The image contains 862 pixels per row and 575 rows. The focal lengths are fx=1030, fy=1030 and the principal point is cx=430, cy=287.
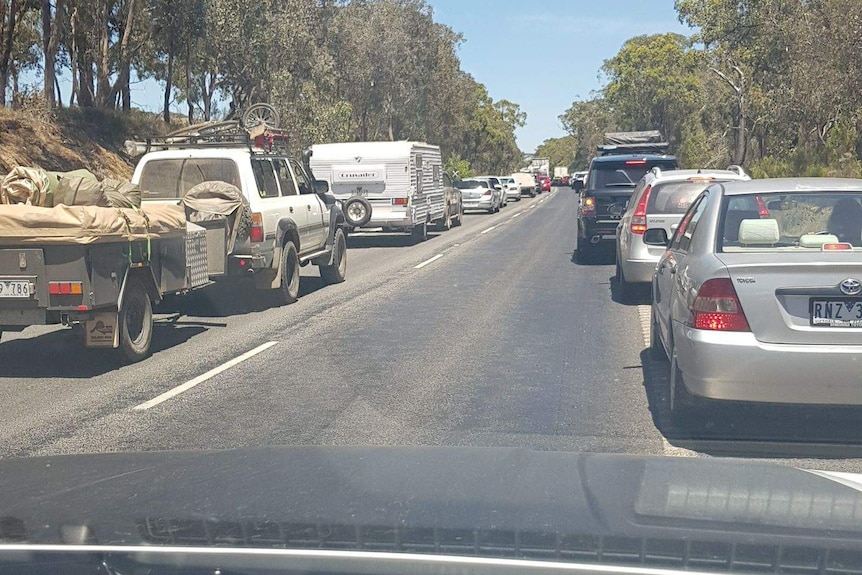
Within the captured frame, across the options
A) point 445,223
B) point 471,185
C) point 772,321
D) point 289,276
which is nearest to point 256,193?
point 289,276

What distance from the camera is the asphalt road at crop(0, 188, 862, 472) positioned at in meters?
6.62

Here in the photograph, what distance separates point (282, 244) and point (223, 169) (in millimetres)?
1215

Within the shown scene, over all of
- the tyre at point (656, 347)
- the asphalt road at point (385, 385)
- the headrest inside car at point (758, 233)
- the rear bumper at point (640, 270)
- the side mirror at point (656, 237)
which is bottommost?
the asphalt road at point (385, 385)

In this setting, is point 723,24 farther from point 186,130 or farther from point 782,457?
point 782,457

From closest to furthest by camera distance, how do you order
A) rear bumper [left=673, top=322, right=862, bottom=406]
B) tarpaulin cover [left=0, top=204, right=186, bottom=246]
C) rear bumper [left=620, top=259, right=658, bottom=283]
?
rear bumper [left=673, top=322, right=862, bottom=406] < tarpaulin cover [left=0, top=204, right=186, bottom=246] < rear bumper [left=620, top=259, right=658, bottom=283]

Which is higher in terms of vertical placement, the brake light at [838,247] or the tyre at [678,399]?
the brake light at [838,247]

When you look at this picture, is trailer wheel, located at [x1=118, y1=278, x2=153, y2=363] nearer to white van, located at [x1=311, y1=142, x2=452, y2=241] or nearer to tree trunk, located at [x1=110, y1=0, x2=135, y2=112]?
white van, located at [x1=311, y1=142, x2=452, y2=241]

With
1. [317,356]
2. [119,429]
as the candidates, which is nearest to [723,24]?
[317,356]

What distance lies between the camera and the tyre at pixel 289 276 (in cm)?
1306

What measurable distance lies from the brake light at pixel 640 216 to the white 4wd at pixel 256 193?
4330 millimetres

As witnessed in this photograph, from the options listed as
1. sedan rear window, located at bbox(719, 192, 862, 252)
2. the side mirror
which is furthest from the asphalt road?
sedan rear window, located at bbox(719, 192, 862, 252)

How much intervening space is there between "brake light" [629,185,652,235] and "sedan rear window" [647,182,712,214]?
0.06 meters

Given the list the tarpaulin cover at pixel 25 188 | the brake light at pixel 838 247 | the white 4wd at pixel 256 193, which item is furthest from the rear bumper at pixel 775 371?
the white 4wd at pixel 256 193

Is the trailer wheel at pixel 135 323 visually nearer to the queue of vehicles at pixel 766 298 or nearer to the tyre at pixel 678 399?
the queue of vehicles at pixel 766 298
